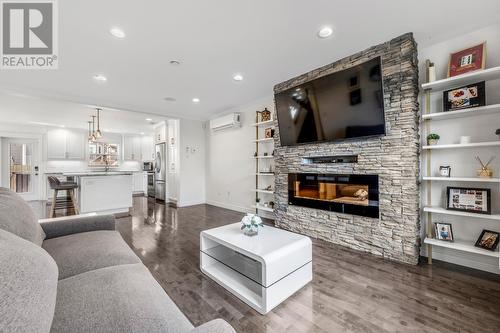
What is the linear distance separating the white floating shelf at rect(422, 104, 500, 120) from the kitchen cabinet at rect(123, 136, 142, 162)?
8995mm

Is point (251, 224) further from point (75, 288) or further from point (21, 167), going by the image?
point (21, 167)

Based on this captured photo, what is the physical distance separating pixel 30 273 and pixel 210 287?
1.55m

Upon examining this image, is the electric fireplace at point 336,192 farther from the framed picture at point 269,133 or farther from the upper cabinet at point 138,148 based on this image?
the upper cabinet at point 138,148

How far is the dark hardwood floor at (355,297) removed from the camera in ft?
5.03

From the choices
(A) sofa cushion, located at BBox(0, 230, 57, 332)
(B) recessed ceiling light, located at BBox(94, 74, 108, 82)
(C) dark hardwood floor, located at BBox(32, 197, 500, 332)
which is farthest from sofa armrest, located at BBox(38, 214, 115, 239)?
(B) recessed ceiling light, located at BBox(94, 74, 108, 82)

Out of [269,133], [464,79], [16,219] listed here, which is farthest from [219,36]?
[464,79]

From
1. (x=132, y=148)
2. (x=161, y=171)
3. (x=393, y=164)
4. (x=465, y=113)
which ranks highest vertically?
(x=132, y=148)

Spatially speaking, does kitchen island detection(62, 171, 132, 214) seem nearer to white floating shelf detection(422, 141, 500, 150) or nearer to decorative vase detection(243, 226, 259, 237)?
decorative vase detection(243, 226, 259, 237)

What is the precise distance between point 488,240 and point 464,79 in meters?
1.62

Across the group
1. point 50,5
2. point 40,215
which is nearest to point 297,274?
point 50,5

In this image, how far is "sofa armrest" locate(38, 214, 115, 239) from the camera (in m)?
1.96

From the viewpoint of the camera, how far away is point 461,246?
2205mm

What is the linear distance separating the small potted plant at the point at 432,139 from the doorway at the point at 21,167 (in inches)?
383

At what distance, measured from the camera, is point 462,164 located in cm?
237
